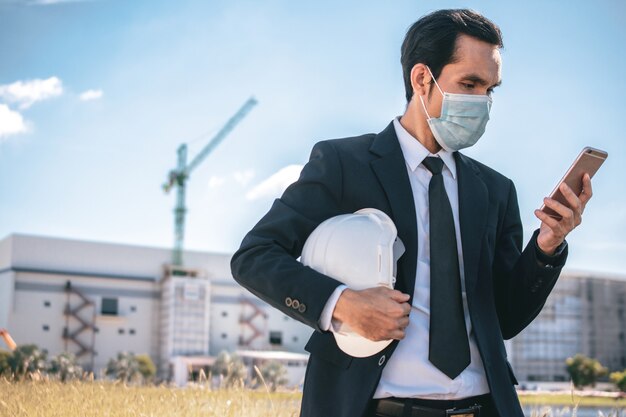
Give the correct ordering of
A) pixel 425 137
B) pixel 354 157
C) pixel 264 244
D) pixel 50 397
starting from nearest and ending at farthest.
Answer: pixel 264 244 < pixel 354 157 < pixel 425 137 < pixel 50 397

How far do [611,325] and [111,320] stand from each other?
47.3 m

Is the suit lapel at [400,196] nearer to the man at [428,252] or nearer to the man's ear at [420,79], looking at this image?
the man at [428,252]

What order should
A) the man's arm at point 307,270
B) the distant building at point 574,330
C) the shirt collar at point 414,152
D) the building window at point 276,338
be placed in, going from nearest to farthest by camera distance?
1. the man's arm at point 307,270
2. the shirt collar at point 414,152
3. the building window at point 276,338
4. the distant building at point 574,330

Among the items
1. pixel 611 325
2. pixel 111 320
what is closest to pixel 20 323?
pixel 111 320

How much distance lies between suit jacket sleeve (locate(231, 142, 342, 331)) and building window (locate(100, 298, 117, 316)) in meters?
58.7

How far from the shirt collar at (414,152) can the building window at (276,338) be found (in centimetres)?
6149

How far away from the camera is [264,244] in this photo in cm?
189

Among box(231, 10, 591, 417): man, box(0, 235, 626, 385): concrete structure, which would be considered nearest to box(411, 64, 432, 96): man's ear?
box(231, 10, 591, 417): man

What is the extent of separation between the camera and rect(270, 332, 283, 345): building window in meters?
62.8

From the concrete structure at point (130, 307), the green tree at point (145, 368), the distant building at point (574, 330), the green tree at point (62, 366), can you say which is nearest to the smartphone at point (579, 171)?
Answer: the green tree at point (62, 366)

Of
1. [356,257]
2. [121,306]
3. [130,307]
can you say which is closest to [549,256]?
[356,257]

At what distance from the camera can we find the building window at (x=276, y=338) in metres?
62.8

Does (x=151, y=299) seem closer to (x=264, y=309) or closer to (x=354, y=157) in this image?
(x=264, y=309)

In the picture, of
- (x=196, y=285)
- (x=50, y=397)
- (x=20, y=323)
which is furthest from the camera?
(x=196, y=285)
